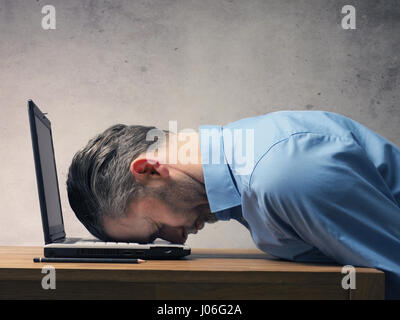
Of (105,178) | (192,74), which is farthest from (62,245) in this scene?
(192,74)

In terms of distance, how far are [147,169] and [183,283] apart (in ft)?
1.06

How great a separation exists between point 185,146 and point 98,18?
44.9 inches

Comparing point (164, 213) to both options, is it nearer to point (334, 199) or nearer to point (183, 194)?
point (183, 194)

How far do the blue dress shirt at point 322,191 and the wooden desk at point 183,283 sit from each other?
7 cm

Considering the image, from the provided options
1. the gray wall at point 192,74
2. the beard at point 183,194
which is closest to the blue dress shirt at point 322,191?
the beard at point 183,194

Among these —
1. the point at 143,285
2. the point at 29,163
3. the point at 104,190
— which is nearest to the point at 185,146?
the point at 104,190

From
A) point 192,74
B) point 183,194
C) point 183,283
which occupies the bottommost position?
point 183,283

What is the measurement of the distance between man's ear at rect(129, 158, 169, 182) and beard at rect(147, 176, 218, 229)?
28 mm

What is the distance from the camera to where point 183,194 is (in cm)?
107

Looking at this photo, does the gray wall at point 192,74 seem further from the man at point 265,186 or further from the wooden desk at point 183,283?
the wooden desk at point 183,283

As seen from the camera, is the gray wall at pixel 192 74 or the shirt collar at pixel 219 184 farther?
the gray wall at pixel 192 74

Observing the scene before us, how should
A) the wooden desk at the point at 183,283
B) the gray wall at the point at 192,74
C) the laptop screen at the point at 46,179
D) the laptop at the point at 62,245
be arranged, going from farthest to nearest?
the gray wall at the point at 192,74 → the laptop screen at the point at 46,179 → the laptop at the point at 62,245 → the wooden desk at the point at 183,283

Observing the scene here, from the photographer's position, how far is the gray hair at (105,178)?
1.06 m

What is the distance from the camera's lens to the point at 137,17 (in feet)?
6.55
